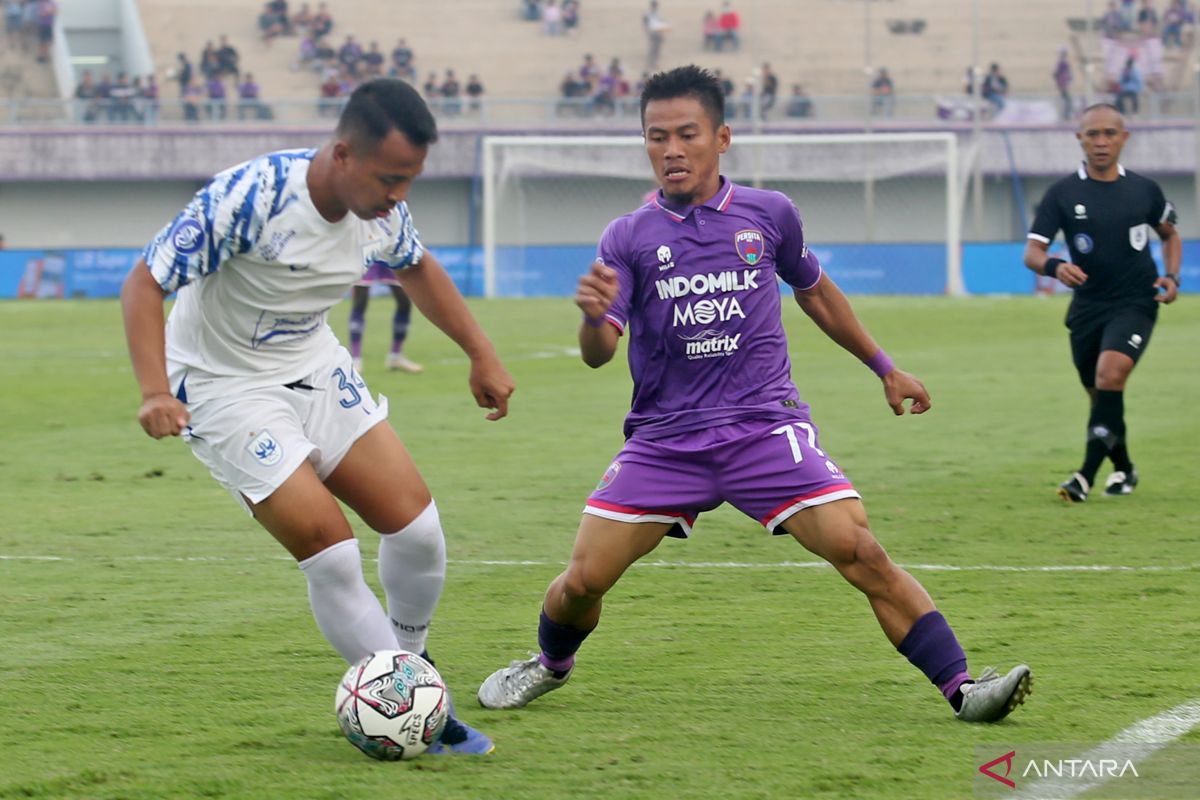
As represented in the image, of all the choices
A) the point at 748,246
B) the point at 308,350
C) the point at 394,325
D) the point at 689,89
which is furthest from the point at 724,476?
the point at 394,325

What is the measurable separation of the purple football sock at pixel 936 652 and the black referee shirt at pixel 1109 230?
213 inches

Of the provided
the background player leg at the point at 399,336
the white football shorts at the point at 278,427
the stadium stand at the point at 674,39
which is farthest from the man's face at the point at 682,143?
the stadium stand at the point at 674,39

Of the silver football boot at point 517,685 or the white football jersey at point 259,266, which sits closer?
the white football jersey at point 259,266

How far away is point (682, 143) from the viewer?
17.9 ft

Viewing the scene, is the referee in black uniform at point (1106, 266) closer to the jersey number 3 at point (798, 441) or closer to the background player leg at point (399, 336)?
the jersey number 3 at point (798, 441)

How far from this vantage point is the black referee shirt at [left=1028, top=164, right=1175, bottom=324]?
10250 mm

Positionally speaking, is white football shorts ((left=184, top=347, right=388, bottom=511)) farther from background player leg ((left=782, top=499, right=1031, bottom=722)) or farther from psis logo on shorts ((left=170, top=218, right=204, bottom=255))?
background player leg ((left=782, top=499, right=1031, bottom=722))

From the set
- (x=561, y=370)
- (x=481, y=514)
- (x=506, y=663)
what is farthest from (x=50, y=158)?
(x=506, y=663)

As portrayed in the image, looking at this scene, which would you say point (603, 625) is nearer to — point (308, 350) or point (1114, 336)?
point (308, 350)

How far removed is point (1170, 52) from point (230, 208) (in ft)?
150

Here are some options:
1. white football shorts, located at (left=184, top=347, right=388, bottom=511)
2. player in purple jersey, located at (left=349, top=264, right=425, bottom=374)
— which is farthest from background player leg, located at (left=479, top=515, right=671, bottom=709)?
player in purple jersey, located at (left=349, top=264, right=425, bottom=374)

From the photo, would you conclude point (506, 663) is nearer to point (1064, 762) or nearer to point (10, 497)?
point (1064, 762)

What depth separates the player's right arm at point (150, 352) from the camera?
474 centimetres

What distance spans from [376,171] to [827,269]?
30070mm
